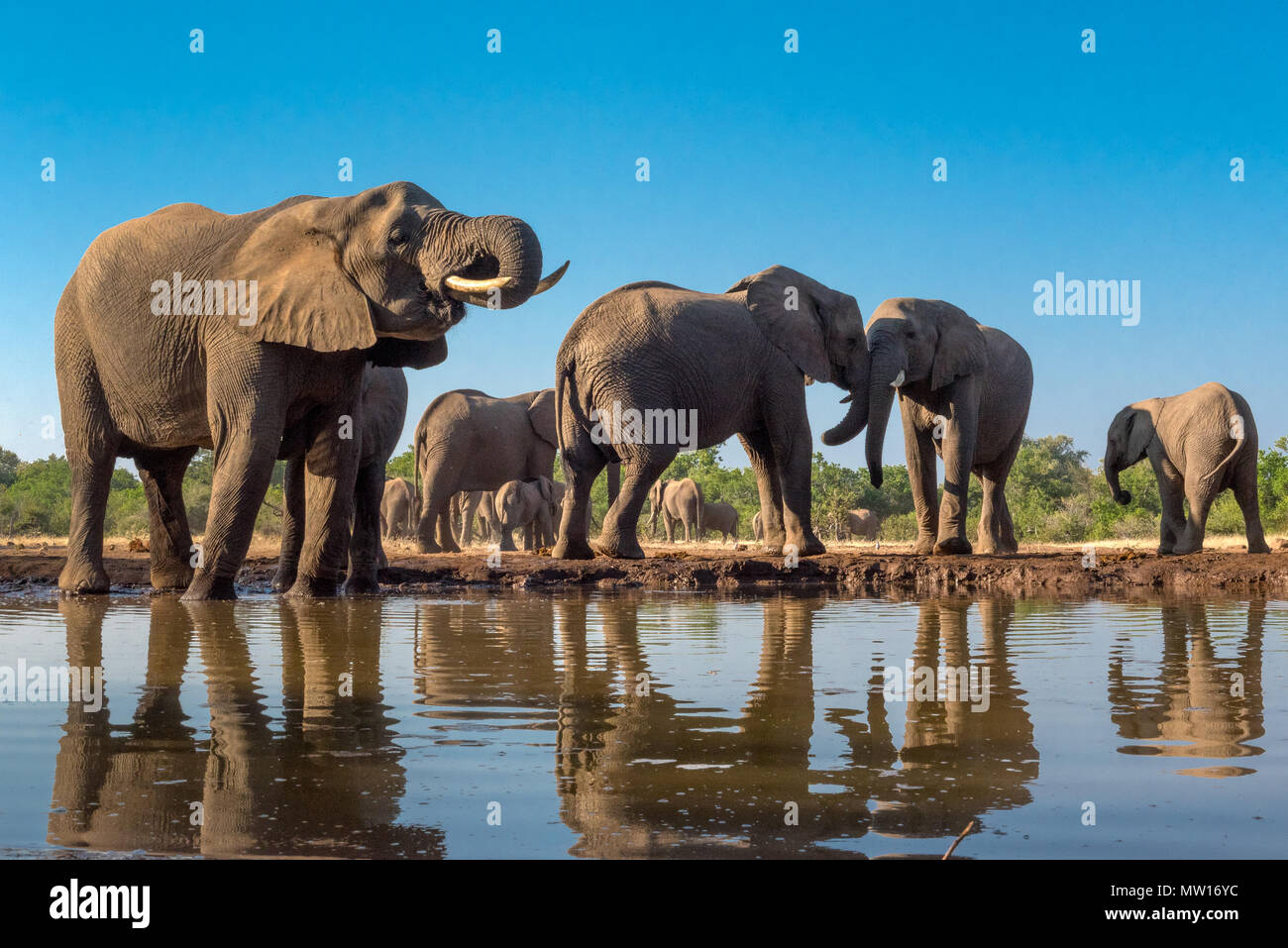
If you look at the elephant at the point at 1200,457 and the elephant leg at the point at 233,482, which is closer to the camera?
the elephant leg at the point at 233,482

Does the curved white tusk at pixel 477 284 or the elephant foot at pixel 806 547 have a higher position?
the curved white tusk at pixel 477 284

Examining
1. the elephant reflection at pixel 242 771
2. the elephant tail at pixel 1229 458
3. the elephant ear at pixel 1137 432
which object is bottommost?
the elephant reflection at pixel 242 771

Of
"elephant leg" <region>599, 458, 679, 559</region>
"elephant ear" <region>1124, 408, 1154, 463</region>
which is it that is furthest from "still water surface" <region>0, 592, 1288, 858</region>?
"elephant ear" <region>1124, 408, 1154, 463</region>

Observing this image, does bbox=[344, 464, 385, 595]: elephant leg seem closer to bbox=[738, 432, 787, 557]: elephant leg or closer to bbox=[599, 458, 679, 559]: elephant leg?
bbox=[599, 458, 679, 559]: elephant leg

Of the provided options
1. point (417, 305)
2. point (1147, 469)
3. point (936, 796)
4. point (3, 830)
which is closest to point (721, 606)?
point (417, 305)

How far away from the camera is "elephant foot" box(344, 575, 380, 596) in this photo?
10.8 m

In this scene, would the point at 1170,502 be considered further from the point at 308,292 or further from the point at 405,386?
the point at 308,292

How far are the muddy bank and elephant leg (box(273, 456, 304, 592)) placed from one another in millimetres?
476

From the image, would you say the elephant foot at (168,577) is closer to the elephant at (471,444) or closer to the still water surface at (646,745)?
the still water surface at (646,745)

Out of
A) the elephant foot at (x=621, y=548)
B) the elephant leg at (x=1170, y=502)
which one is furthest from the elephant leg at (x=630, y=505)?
the elephant leg at (x=1170, y=502)

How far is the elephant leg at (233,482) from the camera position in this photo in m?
9.21

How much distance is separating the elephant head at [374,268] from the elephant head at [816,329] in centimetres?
482

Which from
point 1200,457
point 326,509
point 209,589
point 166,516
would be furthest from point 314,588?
point 1200,457

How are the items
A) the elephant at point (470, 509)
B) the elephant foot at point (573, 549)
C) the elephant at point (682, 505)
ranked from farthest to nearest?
the elephant at point (682, 505) → the elephant at point (470, 509) → the elephant foot at point (573, 549)
